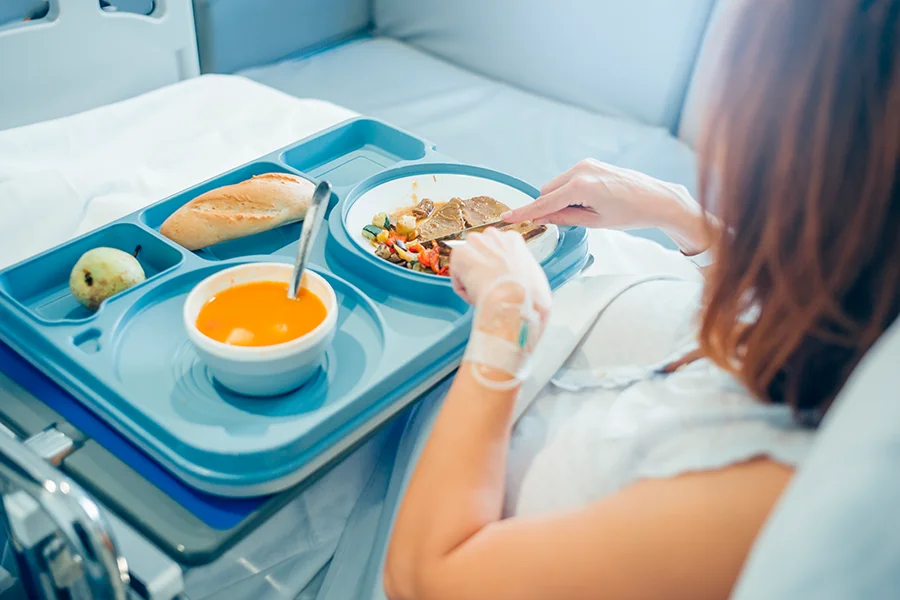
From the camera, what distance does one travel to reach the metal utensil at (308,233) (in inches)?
33.7

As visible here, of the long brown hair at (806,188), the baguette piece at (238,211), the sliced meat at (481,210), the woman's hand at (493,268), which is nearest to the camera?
the long brown hair at (806,188)

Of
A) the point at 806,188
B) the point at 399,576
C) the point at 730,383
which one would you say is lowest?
the point at 399,576

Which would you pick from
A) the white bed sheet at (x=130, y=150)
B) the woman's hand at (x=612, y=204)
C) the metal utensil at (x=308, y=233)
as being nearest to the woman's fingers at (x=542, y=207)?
the woman's hand at (x=612, y=204)

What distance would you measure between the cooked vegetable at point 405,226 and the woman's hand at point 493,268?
230 millimetres

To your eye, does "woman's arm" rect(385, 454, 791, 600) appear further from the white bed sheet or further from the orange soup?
the white bed sheet

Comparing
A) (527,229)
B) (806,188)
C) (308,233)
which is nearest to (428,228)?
(527,229)

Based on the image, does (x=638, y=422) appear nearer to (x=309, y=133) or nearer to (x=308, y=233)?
(x=308, y=233)

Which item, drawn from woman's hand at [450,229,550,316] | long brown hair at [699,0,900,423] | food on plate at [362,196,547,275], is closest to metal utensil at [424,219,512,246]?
food on plate at [362,196,547,275]

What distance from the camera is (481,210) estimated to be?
113 centimetres

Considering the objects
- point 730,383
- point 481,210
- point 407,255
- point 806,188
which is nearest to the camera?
point 806,188

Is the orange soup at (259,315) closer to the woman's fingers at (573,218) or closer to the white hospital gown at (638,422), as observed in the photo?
the white hospital gown at (638,422)

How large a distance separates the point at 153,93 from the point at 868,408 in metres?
1.48

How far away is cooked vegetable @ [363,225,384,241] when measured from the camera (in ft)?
A: 3.51

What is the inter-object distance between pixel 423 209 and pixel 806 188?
2.24 ft
